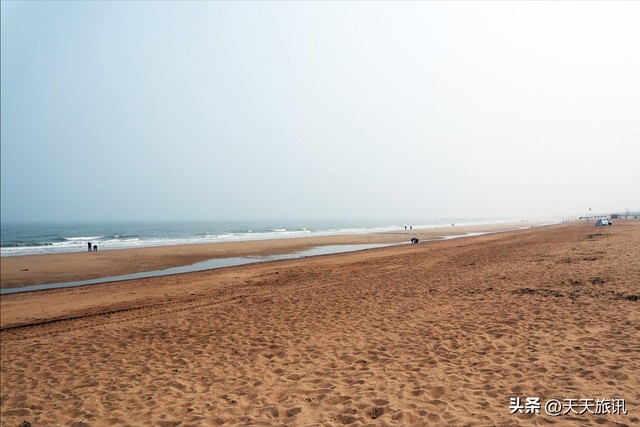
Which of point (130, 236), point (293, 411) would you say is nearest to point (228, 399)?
point (293, 411)

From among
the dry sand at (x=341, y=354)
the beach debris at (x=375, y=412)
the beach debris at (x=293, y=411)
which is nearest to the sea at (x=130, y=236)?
the dry sand at (x=341, y=354)

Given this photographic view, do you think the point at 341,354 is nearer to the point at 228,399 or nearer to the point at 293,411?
the point at 293,411

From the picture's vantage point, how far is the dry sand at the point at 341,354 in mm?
5305

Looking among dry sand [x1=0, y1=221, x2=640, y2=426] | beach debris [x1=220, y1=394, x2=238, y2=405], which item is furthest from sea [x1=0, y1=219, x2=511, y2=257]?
beach debris [x1=220, y1=394, x2=238, y2=405]

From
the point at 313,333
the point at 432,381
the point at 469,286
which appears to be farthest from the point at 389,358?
the point at 469,286

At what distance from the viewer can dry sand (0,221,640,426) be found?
17.4 ft

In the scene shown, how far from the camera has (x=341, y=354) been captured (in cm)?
744

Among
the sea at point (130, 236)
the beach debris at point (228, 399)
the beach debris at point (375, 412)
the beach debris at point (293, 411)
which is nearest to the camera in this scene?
the beach debris at point (375, 412)

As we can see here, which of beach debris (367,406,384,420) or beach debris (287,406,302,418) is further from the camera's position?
beach debris (287,406,302,418)

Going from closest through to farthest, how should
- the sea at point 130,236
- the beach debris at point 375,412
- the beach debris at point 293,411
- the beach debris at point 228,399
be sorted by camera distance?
the beach debris at point 375,412
the beach debris at point 293,411
the beach debris at point 228,399
the sea at point 130,236

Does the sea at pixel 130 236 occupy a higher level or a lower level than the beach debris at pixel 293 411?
higher

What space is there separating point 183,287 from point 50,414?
39.0 ft

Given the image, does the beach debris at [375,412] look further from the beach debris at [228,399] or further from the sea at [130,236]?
the sea at [130,236]

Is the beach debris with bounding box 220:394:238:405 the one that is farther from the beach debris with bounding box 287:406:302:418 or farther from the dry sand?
the beach debris with bounding box 287:406:302:418
